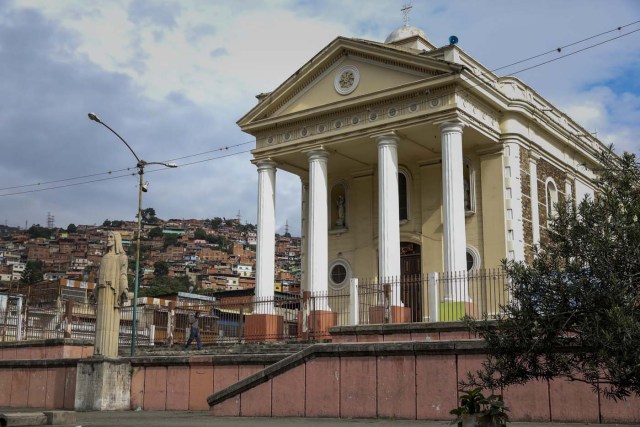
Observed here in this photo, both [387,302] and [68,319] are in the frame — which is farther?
[68,319]

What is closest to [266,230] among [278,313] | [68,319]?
[278,313]

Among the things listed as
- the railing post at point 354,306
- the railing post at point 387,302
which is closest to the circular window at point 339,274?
the railing post at point 387,302

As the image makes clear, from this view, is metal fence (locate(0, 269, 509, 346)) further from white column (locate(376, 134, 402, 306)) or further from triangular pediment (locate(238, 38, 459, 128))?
triangular pediment (locate(238, 38, 459, 128))

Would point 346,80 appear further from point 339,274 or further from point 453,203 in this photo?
point 339,274

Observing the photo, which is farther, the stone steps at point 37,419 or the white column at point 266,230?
the white column at point 266,230

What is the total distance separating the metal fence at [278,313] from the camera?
21.4 meters

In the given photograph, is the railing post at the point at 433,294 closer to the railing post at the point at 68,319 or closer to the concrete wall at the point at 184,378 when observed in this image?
the concrete wall at the point at 184,378

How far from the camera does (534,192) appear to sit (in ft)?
87.2

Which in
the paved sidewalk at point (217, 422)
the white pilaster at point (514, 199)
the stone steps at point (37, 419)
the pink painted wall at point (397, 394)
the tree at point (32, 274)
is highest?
the tree at point (32, 274)

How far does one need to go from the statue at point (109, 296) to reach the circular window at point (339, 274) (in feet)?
35.4

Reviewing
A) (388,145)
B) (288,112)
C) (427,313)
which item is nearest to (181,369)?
(427,313)

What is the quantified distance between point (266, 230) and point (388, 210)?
5.18m

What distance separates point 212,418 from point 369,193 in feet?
50.0

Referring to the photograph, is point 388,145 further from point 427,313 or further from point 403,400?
point 403,400
